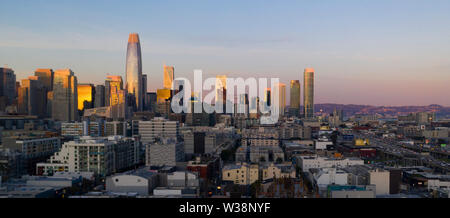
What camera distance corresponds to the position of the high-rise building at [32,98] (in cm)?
2873

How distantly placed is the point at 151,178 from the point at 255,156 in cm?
Result: 717

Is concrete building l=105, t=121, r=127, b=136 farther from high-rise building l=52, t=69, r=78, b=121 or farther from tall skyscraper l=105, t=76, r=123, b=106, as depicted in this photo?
tall skyscraper l=105, t=76, r=123, b=106

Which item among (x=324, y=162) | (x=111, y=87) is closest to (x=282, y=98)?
(x=111, y=87)

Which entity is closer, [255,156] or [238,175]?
[238,175]

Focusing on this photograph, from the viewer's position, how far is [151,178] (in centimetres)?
777

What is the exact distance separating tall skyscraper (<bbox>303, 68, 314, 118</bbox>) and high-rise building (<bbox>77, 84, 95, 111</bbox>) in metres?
23.7

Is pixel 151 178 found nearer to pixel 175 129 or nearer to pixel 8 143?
pixel 8 143

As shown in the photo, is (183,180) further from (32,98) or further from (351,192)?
(32,98)

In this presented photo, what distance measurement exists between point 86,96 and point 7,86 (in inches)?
391

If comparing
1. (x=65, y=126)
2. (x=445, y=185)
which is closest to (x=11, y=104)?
(x=65, y=126)

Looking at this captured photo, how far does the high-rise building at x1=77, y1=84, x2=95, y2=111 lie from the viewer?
37812 mm

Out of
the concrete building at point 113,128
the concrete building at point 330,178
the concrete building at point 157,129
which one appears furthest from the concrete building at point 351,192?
the concrete building at point 113,128

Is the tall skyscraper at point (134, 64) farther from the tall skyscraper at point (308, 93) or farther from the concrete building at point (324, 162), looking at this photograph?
the concrete building at point (324, 162)

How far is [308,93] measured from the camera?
46281mm
